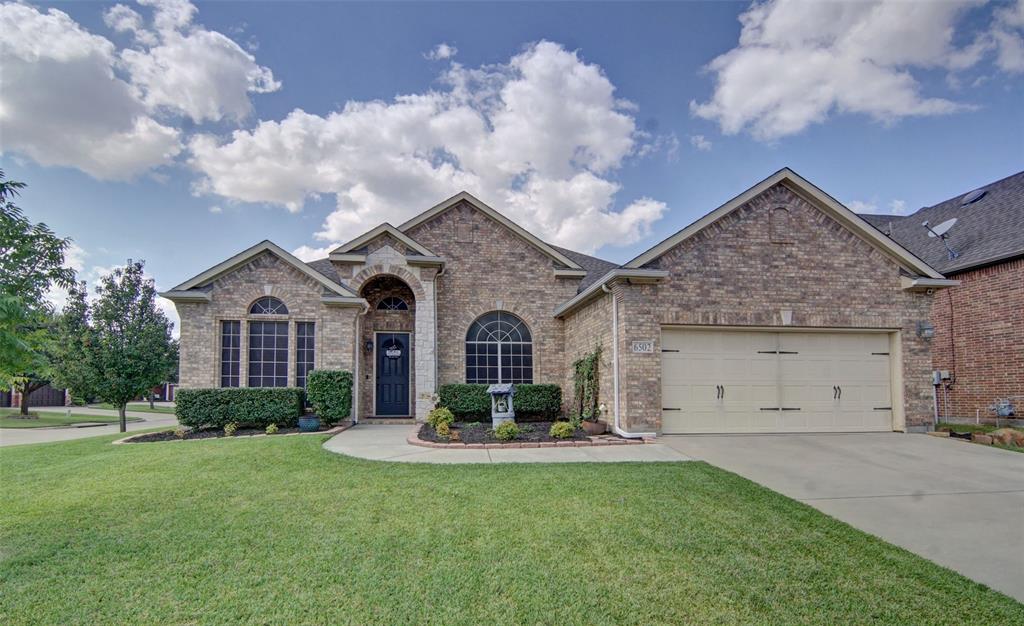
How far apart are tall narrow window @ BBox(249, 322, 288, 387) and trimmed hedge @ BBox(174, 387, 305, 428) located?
997mm

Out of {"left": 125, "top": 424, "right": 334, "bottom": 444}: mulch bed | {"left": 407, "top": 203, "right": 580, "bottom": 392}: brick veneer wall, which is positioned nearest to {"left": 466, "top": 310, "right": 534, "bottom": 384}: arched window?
{"left": 407, "top": 203, "right": 580, "bottom": 392}: brick veneer wall

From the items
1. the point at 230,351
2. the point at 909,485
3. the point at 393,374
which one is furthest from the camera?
the point at 393,374

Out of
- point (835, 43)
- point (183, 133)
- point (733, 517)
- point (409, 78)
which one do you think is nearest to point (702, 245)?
point (835, 43)

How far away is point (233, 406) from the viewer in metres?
11.4

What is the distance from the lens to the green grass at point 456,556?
3100 mm

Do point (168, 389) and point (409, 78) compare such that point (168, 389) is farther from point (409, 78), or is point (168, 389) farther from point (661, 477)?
point (661, 477)

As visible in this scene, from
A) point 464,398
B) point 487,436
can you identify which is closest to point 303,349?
point 464,398

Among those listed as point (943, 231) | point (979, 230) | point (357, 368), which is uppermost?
point (943, 231)

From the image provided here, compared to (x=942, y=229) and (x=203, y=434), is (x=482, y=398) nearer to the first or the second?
(x=203, y=434)

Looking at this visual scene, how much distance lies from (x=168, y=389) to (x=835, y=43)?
4738 centimetres

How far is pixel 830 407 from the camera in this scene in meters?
10.1

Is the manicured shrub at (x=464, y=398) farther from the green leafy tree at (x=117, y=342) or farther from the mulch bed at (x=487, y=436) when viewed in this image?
the green leafy tree at (x=117, y=342)

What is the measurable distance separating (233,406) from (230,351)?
5.62 ft

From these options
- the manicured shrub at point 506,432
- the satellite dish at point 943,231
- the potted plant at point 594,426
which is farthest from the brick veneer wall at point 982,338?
the manicured shrub at point 506,432
